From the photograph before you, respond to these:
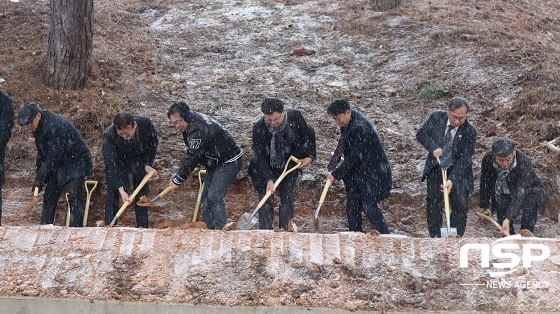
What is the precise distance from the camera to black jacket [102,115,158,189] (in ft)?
20.8

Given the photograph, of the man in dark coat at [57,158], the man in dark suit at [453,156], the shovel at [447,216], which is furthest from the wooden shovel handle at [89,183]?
the shovel at [447,216]

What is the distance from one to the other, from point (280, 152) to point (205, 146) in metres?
0.70

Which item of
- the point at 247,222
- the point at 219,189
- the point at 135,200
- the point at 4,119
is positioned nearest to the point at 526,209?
the point at 247,222

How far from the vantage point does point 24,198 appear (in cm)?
773

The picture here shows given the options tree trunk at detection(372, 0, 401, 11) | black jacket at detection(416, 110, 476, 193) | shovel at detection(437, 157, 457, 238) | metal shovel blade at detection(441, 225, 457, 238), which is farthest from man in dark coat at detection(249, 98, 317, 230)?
tree trunk at detection(372, 0, 401, 11)

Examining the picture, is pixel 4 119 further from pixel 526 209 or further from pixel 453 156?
pixel 526 209

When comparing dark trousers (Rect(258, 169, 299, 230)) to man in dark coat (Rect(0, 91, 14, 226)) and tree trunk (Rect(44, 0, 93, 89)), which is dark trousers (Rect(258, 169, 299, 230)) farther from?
tree trunk (Rect(44, 0, 93, 89))

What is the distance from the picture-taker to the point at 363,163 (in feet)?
20.2

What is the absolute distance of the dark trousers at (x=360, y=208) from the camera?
20.3 ft

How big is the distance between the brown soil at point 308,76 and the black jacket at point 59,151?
3.58 feet

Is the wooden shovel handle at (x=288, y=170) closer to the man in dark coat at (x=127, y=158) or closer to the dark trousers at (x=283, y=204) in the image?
the dark trousers at (x=283, y=204)

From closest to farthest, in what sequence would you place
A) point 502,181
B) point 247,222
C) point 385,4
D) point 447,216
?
point 447,216
point 502,181
point 247,222
point 385,4

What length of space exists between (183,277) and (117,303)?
518mm

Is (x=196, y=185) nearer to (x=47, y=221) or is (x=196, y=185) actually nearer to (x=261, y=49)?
(x=47, y=221)
